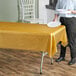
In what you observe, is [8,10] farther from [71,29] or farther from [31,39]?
[31,39]

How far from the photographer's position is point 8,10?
5270mm

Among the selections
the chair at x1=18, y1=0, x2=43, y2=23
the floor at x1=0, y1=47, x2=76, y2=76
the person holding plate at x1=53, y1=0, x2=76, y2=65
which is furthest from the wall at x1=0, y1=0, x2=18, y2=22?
the person holding plate at x1=53, y1=0, x2=76, y2=65

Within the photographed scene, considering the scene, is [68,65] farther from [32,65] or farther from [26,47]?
[26,47]

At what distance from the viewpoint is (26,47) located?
2781 millimetres

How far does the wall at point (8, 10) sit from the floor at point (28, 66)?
153cm

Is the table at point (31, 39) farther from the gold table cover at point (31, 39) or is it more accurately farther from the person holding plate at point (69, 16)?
the person holding plate at point (69, 16)

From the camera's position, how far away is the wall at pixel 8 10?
5094 mm

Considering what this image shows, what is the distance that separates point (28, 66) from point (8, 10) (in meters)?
2.40

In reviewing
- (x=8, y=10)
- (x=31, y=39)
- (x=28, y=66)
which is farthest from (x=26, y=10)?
(x=31, y=39)

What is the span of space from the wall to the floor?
5.01 ft

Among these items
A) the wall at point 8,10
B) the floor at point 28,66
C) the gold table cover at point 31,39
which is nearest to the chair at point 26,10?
the wall at point 8,10

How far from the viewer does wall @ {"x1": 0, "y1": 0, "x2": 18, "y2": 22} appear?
16.7 ft

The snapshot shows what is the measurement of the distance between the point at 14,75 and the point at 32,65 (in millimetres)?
487

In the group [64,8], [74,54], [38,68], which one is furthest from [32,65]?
[64,8]
